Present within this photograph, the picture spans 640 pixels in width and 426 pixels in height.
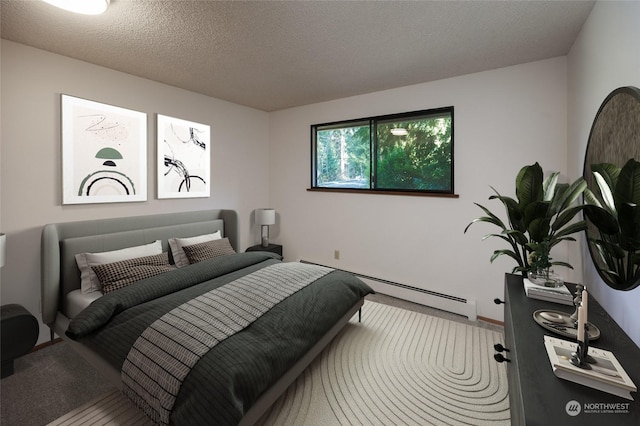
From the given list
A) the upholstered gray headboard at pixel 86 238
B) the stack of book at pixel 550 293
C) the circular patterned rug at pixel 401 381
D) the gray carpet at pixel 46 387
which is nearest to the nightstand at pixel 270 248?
the upholstered gray headboard at pixel 86 238

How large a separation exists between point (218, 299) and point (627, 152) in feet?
8.13

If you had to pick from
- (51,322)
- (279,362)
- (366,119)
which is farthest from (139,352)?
(366,119)

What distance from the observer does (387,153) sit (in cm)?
360

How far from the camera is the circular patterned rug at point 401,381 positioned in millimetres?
1721

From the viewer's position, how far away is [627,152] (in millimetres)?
1360

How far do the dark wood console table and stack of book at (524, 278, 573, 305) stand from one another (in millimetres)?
92

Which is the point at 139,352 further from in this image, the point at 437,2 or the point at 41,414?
the point at 437,2

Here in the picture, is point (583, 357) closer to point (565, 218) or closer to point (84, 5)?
point (565, 218)

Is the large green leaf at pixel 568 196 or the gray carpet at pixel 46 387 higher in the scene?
the large green leaf at pixel 568 196

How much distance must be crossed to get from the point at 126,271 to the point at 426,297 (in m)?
3.06

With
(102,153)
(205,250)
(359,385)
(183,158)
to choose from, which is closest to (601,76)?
(359,385)

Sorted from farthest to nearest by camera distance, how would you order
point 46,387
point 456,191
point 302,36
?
point 456,191
point 302,36
point 46,387

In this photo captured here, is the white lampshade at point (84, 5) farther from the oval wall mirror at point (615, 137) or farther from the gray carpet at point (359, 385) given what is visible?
the oval wall mirror at point (615, 137)

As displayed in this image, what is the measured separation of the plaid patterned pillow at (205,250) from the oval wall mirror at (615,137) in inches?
124
